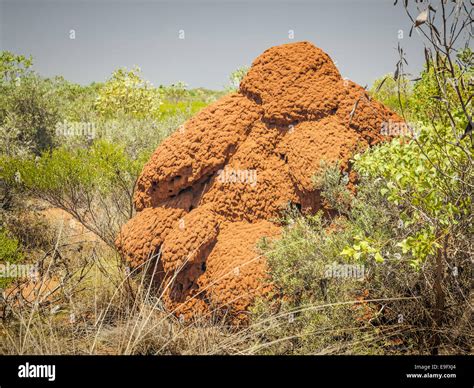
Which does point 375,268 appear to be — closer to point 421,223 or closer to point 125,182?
point 421,223

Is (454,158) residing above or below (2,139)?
below

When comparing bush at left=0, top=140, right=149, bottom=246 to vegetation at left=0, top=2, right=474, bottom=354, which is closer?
vegetation at left=0, top=2, right=474, bottom=354

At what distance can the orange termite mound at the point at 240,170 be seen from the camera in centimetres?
432

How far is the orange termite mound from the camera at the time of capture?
432cm

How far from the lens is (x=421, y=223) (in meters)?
3.76

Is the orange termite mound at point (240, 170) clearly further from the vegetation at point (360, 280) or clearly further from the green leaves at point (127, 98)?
the green leaves at point (127, 98)

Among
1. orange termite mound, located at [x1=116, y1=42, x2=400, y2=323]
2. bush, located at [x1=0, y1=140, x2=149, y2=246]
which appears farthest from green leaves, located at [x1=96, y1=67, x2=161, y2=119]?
orange termite mound, located at [x1=116, y1=42, x2=400, y2=323]

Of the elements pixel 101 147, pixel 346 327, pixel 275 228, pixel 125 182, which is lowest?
pixel 346 327

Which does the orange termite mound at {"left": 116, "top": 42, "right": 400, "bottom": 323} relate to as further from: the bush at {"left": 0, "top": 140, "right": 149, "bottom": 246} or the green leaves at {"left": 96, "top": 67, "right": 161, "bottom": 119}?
the green leaves at {"left": 96, "top": 67, "right": 161, "bottom": 119}

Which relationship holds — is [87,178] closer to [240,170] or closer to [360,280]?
[240,170]

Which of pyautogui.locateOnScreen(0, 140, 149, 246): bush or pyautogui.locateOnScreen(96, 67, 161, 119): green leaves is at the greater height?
pyautogui.locateOnScreen(96, 67, 161, 119): green leaves
